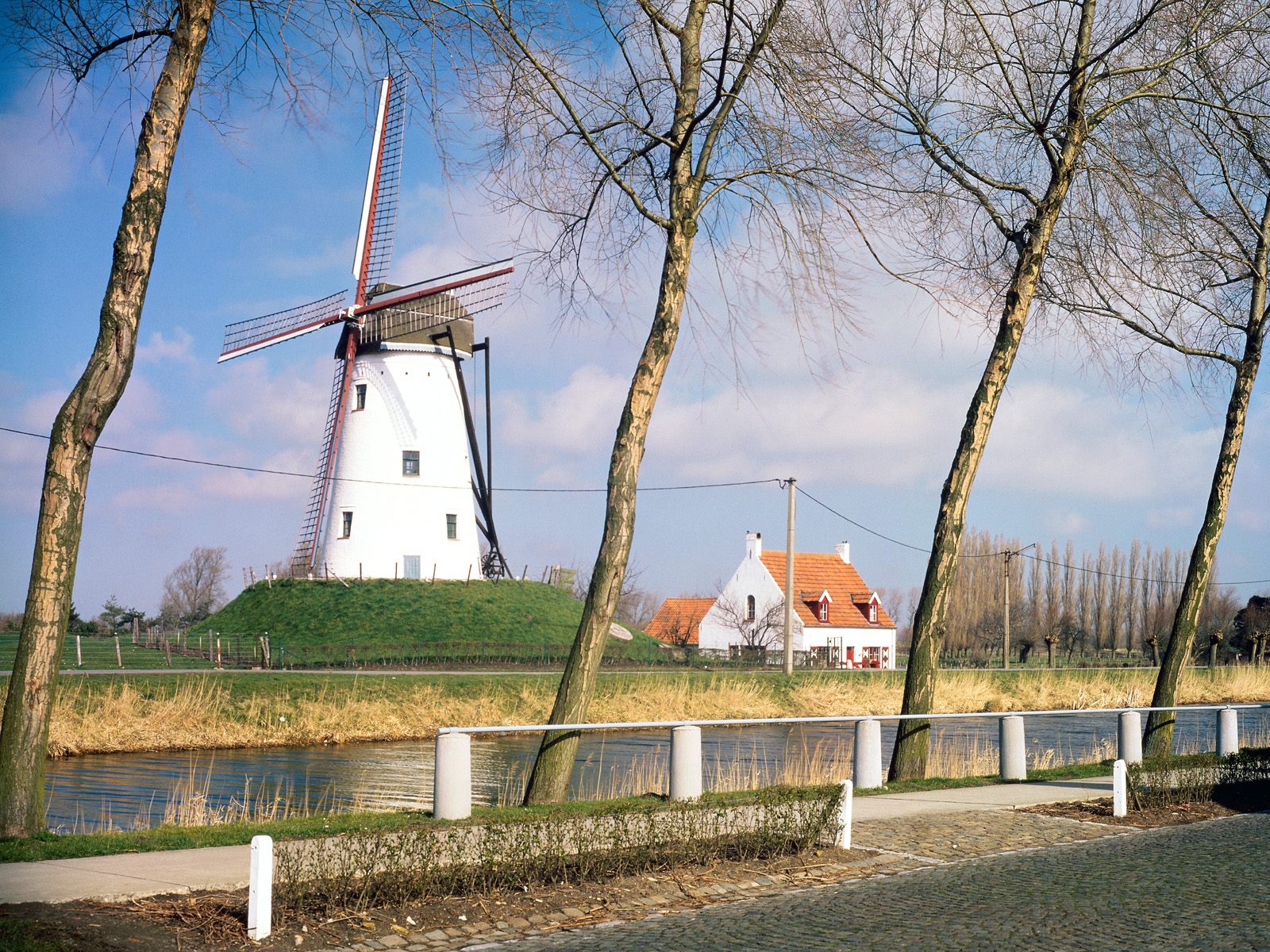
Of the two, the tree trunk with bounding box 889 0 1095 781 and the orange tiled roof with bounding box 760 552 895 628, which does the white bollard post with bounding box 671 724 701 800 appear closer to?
the tree trunk with bounding box 889 0 1095 781

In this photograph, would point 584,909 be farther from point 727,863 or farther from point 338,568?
point 338,568

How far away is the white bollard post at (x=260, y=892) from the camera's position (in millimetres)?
7355

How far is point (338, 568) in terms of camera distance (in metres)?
57.6

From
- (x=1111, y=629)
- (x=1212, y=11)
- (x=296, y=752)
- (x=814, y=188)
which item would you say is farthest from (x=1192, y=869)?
(x=1111, y=629)

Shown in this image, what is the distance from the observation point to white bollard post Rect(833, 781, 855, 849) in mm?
11078

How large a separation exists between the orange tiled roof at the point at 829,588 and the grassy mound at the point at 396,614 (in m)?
16.1

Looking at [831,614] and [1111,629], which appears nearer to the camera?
[831,614]

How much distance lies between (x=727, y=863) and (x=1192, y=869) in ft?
12.8

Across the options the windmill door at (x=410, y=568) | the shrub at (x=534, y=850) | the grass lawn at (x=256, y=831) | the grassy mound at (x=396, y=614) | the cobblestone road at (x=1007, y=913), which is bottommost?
the cobblestone road at (x=1007, y=913)

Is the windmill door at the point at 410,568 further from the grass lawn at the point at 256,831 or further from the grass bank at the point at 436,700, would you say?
the grass lawn at the point at 256,831

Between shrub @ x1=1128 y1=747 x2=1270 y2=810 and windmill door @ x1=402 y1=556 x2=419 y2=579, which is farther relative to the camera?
windmill door @ x1=402 y1=556 x2=419 y2=579

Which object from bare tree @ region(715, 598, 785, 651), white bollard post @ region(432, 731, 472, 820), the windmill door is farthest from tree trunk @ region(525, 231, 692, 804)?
bare tree @ region(715, 598, 785, 651)

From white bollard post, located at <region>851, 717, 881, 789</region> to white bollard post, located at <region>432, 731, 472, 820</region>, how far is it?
595 cm

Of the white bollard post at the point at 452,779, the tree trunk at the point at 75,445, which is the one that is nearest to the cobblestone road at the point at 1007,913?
the white bollard post at the point at 452,779
